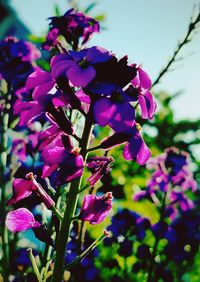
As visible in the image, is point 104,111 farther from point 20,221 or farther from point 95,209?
point 20,221

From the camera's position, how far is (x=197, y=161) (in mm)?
4004

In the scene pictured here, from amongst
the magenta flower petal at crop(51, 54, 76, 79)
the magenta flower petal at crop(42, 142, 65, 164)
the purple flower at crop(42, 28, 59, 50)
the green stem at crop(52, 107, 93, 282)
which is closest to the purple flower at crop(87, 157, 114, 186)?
the green stem at crop(52, 107, 93, 282)

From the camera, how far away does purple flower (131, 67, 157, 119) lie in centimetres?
96

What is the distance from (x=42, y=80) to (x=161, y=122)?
3.59 m

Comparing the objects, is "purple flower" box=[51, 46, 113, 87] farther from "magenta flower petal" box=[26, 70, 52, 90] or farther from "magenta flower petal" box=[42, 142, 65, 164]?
"magenta flower petal" box=[42, 142, 65, 164]

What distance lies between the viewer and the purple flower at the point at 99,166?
92 centimetres

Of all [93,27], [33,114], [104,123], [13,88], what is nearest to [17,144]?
[13,88]

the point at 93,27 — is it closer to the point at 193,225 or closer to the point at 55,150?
the point at 55,150

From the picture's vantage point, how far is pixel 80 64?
2.82 ft

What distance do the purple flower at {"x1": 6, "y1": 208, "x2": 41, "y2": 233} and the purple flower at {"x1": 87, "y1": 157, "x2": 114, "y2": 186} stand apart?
186 millimetres

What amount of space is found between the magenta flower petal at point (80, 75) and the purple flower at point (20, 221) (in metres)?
0.37

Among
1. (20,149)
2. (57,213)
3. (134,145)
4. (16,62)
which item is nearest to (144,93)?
(134,145)

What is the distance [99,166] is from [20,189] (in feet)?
0.69

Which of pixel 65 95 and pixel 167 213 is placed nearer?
pixel 65 95
